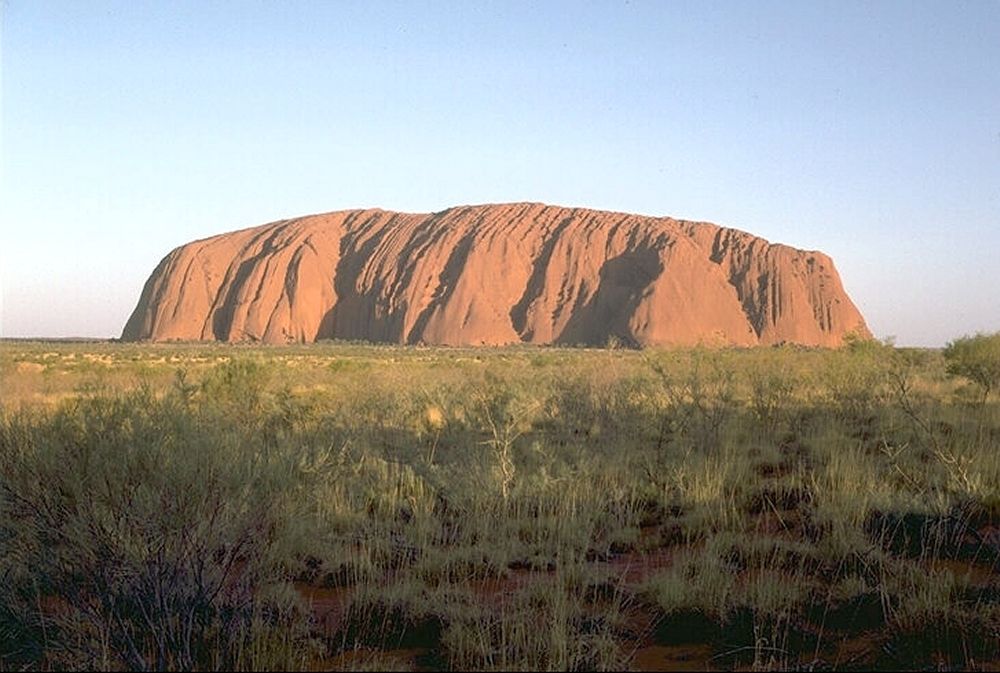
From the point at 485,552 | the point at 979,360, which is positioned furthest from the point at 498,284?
the point at 485,552

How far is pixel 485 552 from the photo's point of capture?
19.0 ft

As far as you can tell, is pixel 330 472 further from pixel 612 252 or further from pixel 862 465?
pixel 612 252

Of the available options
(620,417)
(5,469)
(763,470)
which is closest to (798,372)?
(620,417)

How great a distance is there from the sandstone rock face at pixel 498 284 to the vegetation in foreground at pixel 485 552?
225 feet

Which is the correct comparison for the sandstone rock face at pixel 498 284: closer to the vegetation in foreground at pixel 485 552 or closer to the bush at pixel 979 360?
the bush at pixel 979 360

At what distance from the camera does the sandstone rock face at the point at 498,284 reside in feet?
271

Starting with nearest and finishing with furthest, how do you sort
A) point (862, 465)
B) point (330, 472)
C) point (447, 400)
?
point (330, 472)
point (862, 465)
point (447, 400)

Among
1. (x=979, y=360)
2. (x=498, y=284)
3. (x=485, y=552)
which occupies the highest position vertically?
(x=498, y=284)

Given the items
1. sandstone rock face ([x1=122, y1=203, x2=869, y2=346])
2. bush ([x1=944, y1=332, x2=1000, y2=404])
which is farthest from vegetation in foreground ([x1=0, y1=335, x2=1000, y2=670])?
sandstone rock face ([x1=122, y1=203, x2=869, y2=346])

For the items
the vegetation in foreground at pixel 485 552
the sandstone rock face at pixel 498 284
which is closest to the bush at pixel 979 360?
the vegetation in foreground at pixel 485 552

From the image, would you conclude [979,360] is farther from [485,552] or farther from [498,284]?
[498,284]

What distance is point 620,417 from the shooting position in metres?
10.9

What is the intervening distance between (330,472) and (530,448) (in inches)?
120

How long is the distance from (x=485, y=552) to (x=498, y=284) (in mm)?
80729
